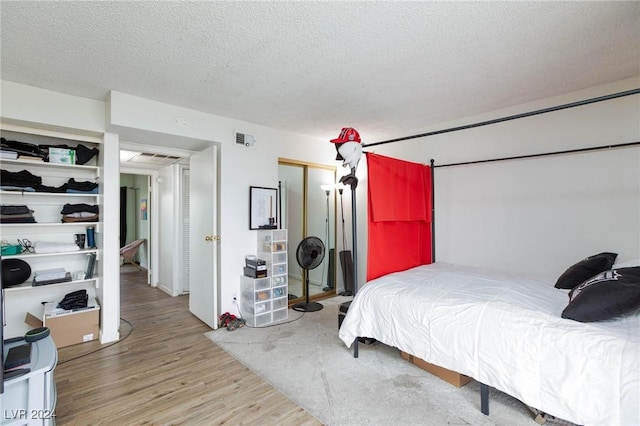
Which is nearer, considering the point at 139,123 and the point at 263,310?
the point at 139,123

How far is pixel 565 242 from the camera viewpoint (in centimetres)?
303

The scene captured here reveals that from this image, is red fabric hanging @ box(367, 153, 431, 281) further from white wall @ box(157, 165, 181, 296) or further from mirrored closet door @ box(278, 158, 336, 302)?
white wall @ box(157, 165, 181, 296)

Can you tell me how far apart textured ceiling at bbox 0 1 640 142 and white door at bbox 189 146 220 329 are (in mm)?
764

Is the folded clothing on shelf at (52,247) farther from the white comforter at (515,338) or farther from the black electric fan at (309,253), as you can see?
the white comforter at (515,338)

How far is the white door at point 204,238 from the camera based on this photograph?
11.4 feet

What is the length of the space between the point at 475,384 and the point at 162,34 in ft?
10.7

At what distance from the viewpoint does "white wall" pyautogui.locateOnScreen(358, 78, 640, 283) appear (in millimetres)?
2744

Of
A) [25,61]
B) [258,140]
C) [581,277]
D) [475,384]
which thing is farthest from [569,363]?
[25,61]

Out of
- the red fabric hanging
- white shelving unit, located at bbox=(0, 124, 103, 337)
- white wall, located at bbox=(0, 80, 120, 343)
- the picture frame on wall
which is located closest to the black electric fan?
the picture frame on wall

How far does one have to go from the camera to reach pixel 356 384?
2279 mm

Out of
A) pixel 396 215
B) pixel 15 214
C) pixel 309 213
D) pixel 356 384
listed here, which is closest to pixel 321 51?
pixel 396 215

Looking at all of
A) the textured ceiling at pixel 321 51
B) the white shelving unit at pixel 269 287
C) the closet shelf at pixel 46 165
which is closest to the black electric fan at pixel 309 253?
the white shelving unit at pixel 269 287

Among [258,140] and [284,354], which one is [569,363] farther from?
[258,140]

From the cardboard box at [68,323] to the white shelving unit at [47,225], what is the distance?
0.50 ft
